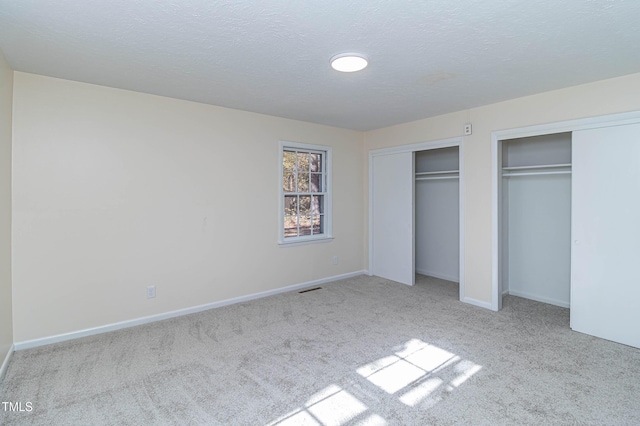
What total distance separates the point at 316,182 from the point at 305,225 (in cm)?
70

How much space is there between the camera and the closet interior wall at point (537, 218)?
3.97m

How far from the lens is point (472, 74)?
9.66ft

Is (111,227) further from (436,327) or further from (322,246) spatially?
(436,327)

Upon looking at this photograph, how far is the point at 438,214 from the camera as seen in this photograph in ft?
17.7

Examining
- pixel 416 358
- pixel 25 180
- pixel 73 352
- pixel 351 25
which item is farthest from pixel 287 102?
pixel 73 352

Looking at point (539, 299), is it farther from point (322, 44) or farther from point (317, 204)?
point (322, 44)

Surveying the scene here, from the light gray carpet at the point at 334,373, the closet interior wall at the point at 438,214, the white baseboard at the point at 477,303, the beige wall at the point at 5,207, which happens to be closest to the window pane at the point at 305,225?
the light gray carpet at the point at 334,373

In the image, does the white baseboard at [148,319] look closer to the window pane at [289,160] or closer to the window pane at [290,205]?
the window pane at [290,205]

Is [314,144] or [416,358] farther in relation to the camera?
[314,144]

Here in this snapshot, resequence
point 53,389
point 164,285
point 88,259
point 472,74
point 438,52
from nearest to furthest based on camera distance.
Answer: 1. point 53,389
2. point 438,52
3. point 472,74
4. point 88,259
5. point 164,285

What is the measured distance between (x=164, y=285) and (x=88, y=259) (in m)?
0.78

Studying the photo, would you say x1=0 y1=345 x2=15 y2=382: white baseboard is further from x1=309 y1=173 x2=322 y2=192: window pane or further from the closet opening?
the closet opening

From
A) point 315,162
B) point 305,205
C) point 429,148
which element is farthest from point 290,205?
point 429,148

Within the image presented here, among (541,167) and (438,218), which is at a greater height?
(541,167)
